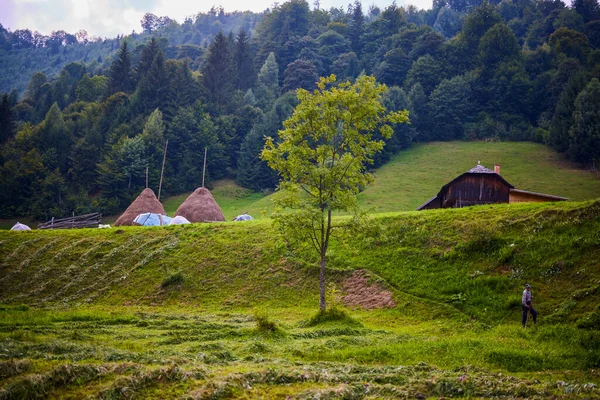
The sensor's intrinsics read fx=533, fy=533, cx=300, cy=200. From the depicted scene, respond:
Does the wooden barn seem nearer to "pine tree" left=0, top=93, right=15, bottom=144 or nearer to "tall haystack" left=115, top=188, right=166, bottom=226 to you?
"tall haystack" left=115, top=188, right=166, bottom=226

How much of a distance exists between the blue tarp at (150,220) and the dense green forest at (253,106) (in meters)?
33.0

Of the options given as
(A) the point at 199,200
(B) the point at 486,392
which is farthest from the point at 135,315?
(A) the point at 199,200

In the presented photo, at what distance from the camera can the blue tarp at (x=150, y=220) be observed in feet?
184

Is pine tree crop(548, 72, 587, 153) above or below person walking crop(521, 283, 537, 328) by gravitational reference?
above

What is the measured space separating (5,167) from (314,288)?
76.5m

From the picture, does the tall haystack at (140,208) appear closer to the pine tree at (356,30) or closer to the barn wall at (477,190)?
the barn wall at (477,190)

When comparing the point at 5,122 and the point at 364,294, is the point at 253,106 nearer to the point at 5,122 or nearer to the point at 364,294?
the point at 5,122

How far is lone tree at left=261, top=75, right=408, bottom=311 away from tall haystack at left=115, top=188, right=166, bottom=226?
33.8 meters

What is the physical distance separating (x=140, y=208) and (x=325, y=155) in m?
37.4

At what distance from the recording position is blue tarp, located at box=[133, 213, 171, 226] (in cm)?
5600

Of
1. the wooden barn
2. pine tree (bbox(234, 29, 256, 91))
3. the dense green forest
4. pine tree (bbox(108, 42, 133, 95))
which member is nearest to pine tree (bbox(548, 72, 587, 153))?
the dense green forest

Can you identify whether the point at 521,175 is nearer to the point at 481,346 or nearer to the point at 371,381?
the point at 481,346

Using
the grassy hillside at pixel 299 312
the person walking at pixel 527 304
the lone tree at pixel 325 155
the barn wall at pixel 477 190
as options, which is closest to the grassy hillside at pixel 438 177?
the barn wall at pixel 477 190

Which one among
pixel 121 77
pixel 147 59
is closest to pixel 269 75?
pixel 147 59
